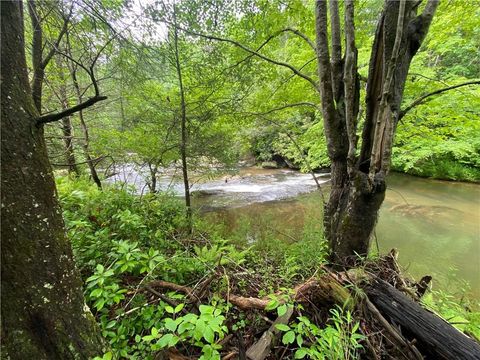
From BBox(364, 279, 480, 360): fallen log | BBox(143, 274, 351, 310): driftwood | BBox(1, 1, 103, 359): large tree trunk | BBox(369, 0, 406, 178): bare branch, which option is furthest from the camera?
BBox(369, 0, 406, 178): bare branch

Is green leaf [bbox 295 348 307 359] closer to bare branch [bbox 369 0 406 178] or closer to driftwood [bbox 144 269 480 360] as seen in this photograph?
driftwood [bbox 144 269 480 360]

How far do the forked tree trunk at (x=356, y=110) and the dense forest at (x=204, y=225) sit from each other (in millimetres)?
16

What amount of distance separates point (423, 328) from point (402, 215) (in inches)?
261

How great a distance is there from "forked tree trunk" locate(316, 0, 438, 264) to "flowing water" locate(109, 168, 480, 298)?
0.66 m

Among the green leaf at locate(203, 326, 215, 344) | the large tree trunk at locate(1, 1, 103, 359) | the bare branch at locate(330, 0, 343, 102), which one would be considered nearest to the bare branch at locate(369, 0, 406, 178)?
the bare branch at locate(330, 0, 343, 102)

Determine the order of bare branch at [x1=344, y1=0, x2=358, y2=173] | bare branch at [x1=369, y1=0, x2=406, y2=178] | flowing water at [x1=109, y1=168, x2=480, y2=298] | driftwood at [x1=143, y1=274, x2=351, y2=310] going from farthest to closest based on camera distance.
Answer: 1. flowing water at [x1=109, y1=168, x2=480, y2=298]
2. bare branch at [x1=344, y1=0, x2=358, y2=173]
3. bare branch at [x1=369, y1=0, x2=406, y2=178]
4. driftwood at [x1=143, y1=274, x2=351, y2=310]

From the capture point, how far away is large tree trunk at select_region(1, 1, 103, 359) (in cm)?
91

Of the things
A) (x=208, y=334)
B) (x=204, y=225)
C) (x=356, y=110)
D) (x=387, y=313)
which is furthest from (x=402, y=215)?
(x=208, y=334)

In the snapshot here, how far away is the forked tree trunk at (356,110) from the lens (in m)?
2.05

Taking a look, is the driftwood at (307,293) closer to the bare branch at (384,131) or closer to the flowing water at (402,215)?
the bare branch at (384,131)

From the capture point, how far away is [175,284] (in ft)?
5.72

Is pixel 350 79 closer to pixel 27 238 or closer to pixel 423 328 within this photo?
pixel 423 328

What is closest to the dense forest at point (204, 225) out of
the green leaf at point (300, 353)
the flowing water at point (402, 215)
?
the green leaf at point (300, 353)

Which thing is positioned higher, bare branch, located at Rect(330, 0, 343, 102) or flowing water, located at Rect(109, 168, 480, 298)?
bare branch, located at Rect(330, 0, 343, 102)
